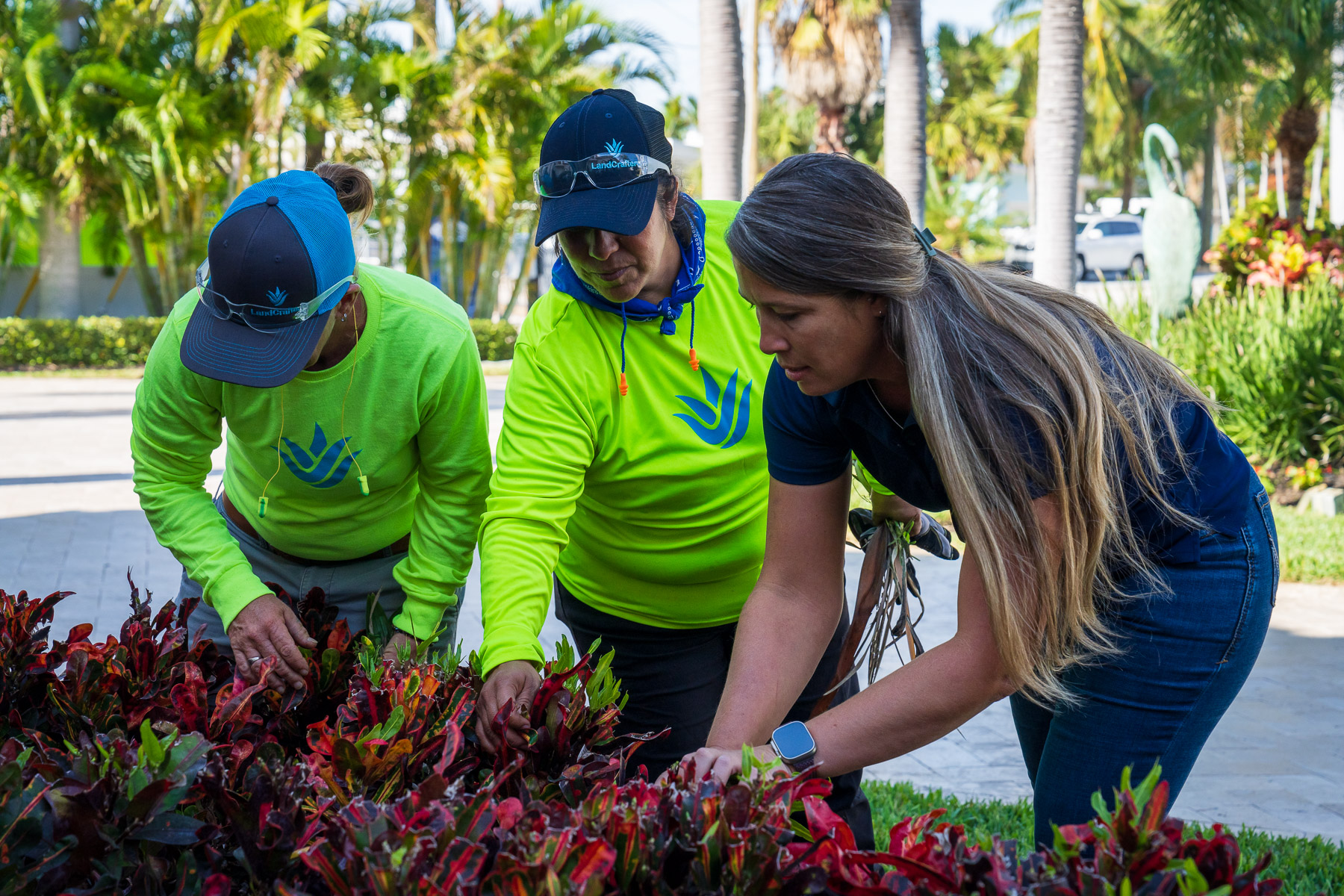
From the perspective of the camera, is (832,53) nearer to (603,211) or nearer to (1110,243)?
(1110,243)

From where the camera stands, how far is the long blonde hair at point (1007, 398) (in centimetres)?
181

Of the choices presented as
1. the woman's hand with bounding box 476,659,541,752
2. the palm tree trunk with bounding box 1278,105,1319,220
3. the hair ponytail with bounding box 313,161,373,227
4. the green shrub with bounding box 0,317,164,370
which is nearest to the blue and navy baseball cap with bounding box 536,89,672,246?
the hair ponytail with bounding box 313,161,373,227

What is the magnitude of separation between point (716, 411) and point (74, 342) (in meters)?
20.0

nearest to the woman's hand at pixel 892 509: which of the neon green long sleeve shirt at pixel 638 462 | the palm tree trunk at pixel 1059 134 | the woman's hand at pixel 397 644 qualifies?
the neon green long sleeve shirt at pixel 638 462

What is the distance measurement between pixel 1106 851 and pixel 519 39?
19819 millimetres

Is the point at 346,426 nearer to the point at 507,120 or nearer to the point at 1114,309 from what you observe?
the point at 1114,309

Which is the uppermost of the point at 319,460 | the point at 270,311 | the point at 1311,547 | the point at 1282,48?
the point at 1282,48

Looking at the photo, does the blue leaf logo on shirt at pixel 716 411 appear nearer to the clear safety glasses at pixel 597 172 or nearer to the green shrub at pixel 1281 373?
the clear safety glasses at pixel 597 172

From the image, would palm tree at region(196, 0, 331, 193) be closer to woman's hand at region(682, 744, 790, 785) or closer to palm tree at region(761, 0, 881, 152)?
palm tree at region(761, 0, 881, 152)

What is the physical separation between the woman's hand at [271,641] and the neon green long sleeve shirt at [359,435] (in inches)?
3.9

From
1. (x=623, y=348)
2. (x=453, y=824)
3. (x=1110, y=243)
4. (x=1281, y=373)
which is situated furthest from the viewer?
(x=1110, y=243)

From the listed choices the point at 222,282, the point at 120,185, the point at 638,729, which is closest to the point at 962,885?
the point at 638,729

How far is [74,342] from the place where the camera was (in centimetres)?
1986

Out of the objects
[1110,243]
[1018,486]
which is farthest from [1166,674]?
[1110,243]
